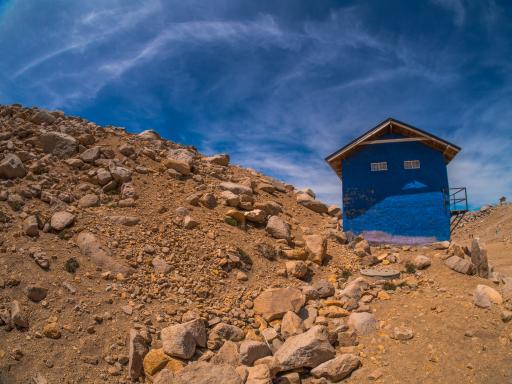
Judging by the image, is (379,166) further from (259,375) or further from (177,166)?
(259,375)

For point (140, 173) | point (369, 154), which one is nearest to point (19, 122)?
point (140, 173)

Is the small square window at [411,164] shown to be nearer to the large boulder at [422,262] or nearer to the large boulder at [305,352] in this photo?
the large boulder at [422,262]

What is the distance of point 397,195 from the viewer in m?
19.5

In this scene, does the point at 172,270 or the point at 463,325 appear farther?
the point at 172,270

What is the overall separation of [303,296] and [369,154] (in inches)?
403

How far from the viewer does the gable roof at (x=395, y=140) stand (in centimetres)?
1908

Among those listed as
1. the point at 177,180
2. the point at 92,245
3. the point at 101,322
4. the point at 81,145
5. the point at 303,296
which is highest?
the point at 81,145

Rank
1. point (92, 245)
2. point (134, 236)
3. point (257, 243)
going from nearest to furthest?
point (92, 245) → point (134, 236) → point (257, 243)

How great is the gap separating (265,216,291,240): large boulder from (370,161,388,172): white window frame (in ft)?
20.2

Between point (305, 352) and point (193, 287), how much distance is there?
4473mm

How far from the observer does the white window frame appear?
1995cm

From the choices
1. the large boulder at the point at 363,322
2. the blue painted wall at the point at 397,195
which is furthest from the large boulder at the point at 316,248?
the blue painted wall at the point at 397,195

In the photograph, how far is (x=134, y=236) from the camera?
45.0ft

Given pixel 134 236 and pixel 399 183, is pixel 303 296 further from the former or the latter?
pixel 399 183
